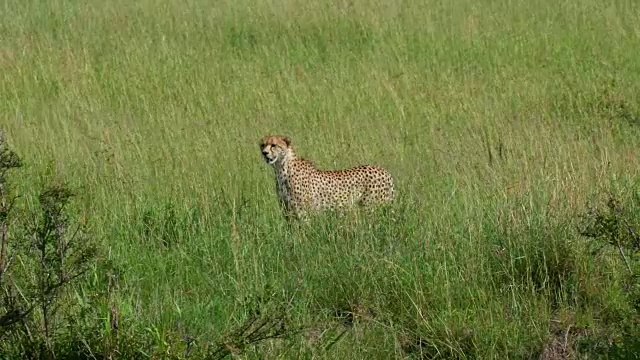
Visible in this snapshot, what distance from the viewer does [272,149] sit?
6.28 meters

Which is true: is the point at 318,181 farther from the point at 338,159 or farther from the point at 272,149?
the point at 338,159

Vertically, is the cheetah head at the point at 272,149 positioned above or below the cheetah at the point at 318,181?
above

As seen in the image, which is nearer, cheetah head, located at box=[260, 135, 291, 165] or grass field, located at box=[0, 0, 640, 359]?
grass field, located at box=[0, 0, 640, 359]

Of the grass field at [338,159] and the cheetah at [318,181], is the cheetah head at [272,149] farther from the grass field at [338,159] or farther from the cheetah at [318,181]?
the grass field at [338,159]

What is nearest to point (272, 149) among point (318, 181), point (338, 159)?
point (318, 181)

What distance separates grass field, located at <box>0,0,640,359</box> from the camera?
177 inches

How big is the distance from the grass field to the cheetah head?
20cm

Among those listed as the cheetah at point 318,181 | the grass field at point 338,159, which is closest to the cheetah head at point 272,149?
the cheetah at point 318,181

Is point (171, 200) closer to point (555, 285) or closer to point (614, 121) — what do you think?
point (555, 285)

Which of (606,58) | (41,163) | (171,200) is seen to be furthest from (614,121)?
(41,163)

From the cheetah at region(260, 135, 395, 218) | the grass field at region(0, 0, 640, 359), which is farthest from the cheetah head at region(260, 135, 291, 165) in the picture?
the grass field at region(0, 0, 640, 359)

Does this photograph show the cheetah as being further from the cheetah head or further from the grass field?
the grass field

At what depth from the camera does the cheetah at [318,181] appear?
6.24 m

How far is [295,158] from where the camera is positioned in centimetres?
639
